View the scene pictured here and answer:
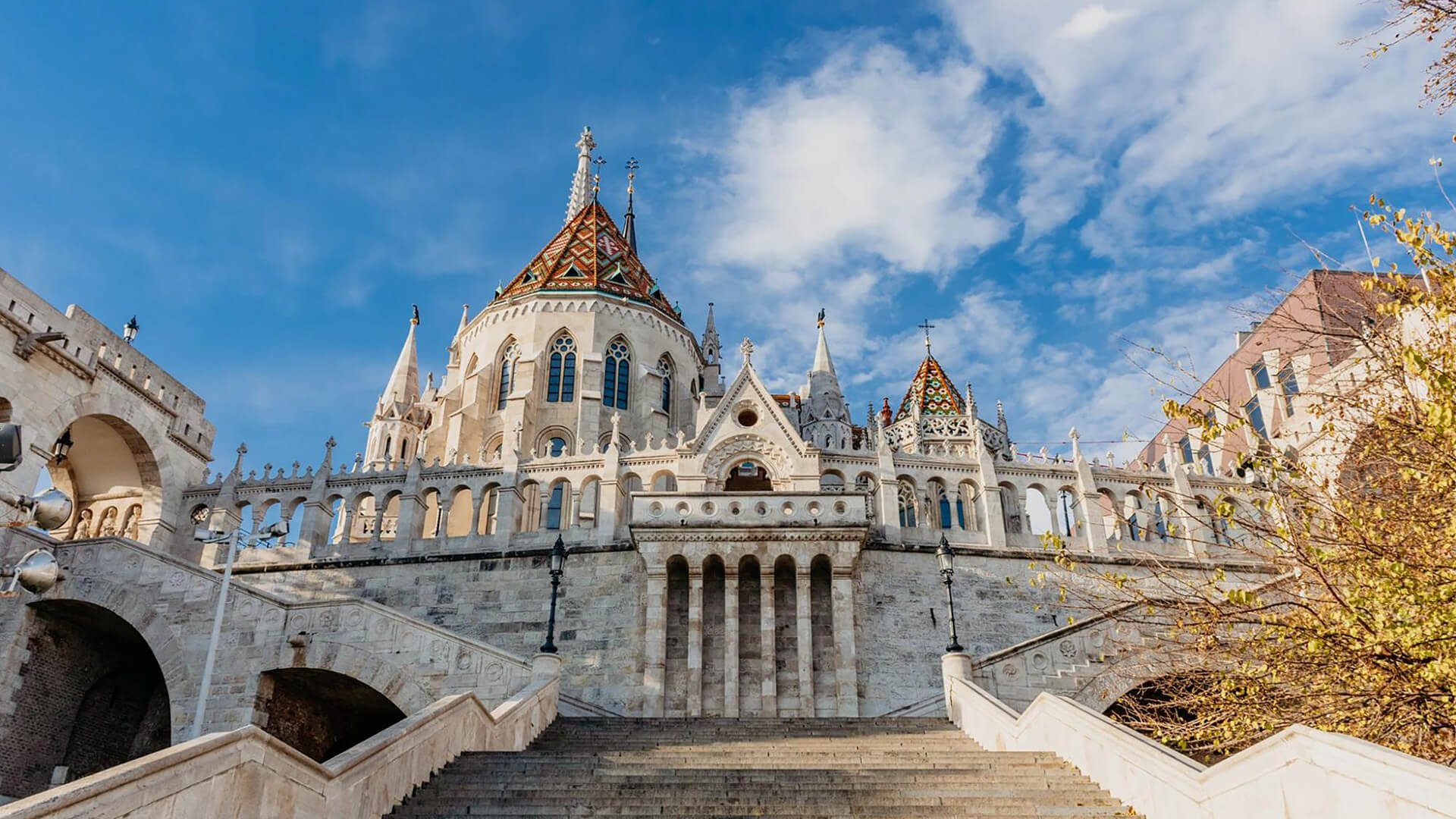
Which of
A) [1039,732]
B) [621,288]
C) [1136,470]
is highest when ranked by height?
[621,288]

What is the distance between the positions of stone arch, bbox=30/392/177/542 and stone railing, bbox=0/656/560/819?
18654 millimetres

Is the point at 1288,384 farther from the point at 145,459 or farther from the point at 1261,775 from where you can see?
the point at 145,459

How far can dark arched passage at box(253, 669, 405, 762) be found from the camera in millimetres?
18328

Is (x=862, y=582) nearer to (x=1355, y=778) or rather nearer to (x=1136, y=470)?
(x=1136, y=470)

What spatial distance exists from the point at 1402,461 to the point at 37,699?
24.0 meters

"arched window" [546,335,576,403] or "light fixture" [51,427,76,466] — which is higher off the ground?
"arched window" [546,335,576,403]

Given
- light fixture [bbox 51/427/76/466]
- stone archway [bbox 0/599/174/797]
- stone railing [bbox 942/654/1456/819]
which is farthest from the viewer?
light fixture [bbox 51/427/76/466]

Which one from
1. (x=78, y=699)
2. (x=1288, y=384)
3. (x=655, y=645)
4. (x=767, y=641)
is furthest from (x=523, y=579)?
(x=1288, y=384)

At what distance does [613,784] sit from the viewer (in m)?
10.7

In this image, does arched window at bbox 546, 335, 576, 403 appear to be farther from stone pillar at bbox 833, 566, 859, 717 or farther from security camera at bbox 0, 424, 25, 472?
security camera at bbox 0, 424, 25, 472

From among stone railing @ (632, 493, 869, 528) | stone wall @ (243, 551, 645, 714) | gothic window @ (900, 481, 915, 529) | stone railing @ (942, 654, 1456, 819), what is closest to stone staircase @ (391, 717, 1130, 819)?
stone railing @ (942, 654, 1456, 819)

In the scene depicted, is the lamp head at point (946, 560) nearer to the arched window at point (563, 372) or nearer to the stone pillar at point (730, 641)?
the stone pillar at point (730, 641)

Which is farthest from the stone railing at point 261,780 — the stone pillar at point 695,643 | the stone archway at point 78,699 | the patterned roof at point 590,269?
the patterned roof at point 590,269

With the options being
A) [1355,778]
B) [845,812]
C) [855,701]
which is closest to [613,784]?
[845,812]
